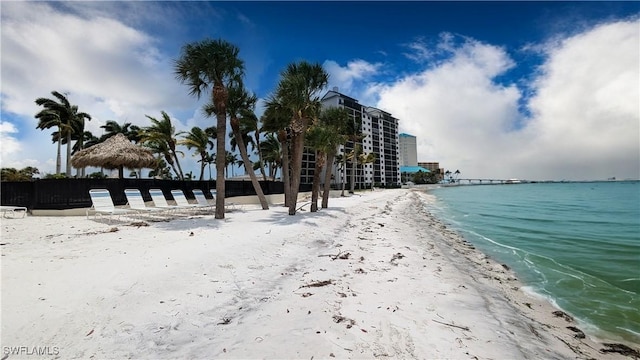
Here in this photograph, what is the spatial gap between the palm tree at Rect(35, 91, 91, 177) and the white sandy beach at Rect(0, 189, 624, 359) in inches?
1309

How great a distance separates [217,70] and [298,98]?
12.4 ft

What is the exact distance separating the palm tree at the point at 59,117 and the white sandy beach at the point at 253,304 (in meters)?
33.2

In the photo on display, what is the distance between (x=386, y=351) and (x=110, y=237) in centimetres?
798

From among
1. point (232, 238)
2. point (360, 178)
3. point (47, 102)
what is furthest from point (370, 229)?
point (360, 178)

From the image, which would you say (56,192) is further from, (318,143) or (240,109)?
(318,143)

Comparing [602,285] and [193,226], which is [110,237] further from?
[602,285]

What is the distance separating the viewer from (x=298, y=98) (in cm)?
1391

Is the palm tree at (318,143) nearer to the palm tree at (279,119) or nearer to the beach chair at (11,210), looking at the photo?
the palm tree at (279,119)

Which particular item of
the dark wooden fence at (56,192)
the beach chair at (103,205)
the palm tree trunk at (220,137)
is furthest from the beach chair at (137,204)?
the dark wooden fence at (56,192)

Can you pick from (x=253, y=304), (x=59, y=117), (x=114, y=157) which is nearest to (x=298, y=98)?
(x=253, y=304)

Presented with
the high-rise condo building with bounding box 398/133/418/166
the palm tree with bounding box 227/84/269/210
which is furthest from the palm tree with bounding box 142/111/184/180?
the high-rise condo building with bounding box 398/133/418/166

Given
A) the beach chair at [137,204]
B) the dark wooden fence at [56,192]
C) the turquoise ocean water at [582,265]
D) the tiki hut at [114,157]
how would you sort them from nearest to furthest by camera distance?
the turquoise ocean water at [582,265]
the beach chair at [137,204]
the dark wooden fence at [56,192]
the tiki hut at [114,157]

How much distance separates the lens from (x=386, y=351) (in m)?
3.32

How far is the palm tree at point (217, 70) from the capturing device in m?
11.9
